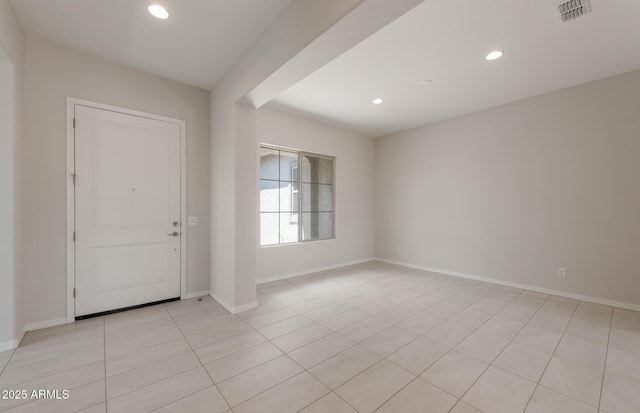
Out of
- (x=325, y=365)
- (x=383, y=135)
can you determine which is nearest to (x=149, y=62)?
(x=325, y=365)

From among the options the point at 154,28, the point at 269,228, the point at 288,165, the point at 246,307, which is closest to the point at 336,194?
the point at 288,165

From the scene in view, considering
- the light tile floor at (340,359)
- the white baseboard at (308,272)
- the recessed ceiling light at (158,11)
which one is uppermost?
the recessed ceiling light at (158,11)

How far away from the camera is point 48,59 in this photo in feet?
8.72

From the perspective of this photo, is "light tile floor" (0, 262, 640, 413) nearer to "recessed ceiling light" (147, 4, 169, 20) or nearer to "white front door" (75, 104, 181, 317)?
"white front door" (75, 104, 181, 317)

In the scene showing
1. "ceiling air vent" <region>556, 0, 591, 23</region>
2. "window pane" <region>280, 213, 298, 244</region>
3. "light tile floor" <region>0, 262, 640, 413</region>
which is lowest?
"light tile floor" <region>0, 262, 640, 413</region>

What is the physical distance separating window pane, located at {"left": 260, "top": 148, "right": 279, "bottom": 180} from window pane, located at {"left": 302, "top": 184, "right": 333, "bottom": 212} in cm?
64

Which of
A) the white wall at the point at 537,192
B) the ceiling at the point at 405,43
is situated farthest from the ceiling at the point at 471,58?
the white wall at the point at 537,192

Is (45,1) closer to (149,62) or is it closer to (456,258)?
(149,62)

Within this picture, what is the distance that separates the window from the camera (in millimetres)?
4605

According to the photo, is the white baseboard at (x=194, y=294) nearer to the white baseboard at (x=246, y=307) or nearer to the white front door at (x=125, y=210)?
the white front door at (x=125, y=210)

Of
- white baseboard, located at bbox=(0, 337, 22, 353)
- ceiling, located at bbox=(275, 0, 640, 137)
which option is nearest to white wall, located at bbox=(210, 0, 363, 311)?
ceiling, located at bbox=(275, 0, 640, 137)

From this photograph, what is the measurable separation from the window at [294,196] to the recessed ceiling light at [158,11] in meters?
2.38

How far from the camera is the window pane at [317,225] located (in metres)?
5.04

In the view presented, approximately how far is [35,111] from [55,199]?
2.93 ft
